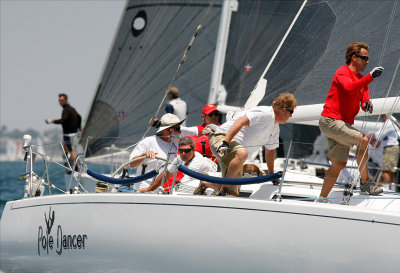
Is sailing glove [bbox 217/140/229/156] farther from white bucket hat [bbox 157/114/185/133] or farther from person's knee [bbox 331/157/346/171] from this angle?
white bucket hat [bbox 157/114/185/133]

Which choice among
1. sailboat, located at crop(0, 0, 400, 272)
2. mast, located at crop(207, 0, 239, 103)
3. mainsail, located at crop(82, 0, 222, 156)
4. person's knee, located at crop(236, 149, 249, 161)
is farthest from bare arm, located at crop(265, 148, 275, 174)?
mainsail, located at crop(82, 0, 222, 156)

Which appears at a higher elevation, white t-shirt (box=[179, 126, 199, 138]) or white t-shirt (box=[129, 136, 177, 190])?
white t-shirt (box=[179, 126, 199, 138])

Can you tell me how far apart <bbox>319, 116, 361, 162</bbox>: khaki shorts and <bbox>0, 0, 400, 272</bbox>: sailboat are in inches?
11.2

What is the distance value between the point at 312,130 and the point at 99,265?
5304mm

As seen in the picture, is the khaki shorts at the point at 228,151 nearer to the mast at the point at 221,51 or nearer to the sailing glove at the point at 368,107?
the sailing glove at the point at 368,107

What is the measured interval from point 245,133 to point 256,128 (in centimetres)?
9

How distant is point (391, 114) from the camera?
512 cm

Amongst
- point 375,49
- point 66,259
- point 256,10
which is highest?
point 256,10

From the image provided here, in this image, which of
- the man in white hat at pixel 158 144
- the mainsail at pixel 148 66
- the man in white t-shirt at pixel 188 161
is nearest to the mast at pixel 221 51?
the mainsail at pixel 148 66

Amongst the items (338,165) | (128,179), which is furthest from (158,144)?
(338,165)

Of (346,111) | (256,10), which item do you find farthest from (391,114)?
(256,10)

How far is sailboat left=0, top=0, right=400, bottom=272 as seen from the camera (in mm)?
4129

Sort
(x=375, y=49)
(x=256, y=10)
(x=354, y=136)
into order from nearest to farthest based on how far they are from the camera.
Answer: (x=354, y=136) < (x=375, y=49) < (x=256, y=10)

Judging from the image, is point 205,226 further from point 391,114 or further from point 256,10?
point 256,10
